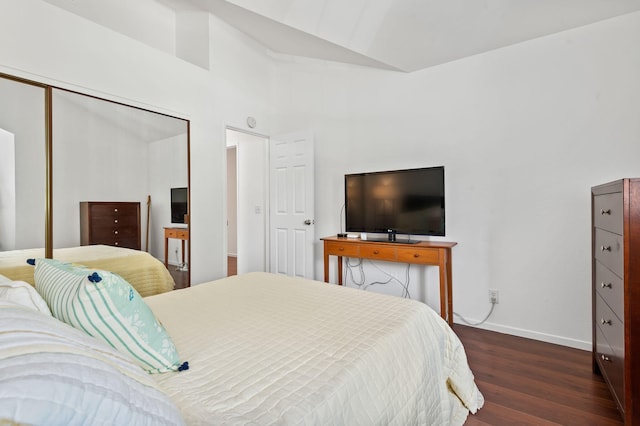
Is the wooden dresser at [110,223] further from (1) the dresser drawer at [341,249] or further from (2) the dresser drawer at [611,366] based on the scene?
(2) the dresser drawer at [611,366]

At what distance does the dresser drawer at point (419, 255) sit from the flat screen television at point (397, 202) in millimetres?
209

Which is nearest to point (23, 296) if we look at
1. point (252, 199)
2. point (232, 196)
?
point (252, 199)

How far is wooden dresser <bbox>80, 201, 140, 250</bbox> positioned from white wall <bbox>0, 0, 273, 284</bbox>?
1.88ft

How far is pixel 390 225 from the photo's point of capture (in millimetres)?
3109

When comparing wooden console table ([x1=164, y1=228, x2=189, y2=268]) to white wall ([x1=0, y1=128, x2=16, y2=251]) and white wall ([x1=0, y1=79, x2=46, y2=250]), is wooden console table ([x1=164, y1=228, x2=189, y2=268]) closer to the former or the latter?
white wall ([x1=0, y1=79, x2=46, y2=250])

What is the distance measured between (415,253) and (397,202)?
1.85ft

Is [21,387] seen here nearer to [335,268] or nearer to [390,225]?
[390,225]

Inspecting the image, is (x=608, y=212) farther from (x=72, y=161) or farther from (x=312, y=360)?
(x=72, y=161)

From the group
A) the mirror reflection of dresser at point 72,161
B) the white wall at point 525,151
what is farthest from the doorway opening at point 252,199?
the white wall at point 525,151

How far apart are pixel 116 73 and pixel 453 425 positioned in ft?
11.4

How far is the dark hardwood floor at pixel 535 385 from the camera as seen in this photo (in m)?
1.63

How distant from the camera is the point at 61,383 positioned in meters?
0.45

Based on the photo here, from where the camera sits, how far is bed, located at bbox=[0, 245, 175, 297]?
2.05 metres

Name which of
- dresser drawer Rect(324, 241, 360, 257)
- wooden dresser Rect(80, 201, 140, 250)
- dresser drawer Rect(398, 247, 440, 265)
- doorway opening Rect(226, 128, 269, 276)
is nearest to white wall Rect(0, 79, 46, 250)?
wooden dresser Rect(80, 201, 140, 250)
